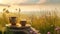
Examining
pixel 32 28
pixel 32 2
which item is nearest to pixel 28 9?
pixel 32 2

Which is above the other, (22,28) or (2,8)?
(2,8)

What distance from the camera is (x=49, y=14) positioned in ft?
9.09

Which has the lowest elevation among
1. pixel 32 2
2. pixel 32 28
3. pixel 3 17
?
pixel 32 28

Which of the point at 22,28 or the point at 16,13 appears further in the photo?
the point at 16,13

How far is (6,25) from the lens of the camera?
2.52m

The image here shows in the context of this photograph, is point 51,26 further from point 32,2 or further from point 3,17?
point 3,17

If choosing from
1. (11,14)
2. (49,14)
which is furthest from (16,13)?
(49,14)

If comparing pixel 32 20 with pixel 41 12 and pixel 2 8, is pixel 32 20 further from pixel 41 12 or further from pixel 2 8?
pixel 2 8

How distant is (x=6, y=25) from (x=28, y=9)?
Answer: 45 centimetres

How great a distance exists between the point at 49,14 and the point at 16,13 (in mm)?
519

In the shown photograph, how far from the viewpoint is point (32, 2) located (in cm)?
275

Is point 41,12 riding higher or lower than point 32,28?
higher

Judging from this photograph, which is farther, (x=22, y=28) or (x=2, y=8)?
(x=2, y=8)

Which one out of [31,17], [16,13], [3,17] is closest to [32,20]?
[31,17]
